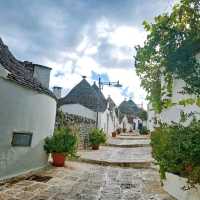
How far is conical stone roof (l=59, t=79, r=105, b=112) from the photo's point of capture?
26828 mm

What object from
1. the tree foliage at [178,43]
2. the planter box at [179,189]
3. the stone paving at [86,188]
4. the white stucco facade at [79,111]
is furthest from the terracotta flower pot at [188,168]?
the white stucco facade at [79,111]

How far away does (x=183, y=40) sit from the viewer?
6.63 meters

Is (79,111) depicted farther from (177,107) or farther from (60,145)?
(177,107)

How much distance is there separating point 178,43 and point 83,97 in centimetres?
2168

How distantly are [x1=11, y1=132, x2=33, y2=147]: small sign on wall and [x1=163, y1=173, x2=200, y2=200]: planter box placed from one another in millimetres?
4165

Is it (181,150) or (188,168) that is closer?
(188,168)

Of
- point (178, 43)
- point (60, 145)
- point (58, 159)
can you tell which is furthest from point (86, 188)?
point (178, 43)

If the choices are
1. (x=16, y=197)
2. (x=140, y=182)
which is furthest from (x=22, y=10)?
(x=140, y=182)

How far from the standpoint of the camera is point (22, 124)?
781 centimetres

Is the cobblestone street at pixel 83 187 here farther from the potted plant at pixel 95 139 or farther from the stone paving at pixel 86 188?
the potted plant at pixel 95 139

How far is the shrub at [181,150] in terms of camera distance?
4918 mm

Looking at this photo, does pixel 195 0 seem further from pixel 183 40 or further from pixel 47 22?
pixel 47 22

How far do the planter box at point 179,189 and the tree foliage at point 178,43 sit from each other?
202 cm

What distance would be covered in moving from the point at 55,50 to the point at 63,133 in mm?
3054
